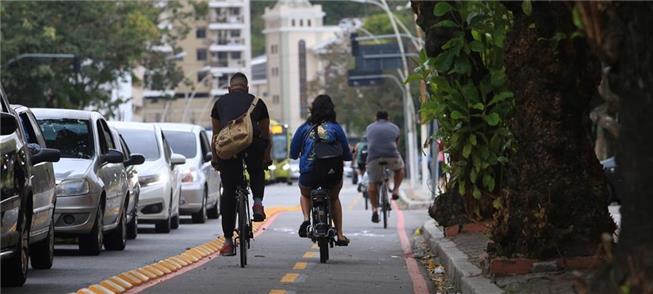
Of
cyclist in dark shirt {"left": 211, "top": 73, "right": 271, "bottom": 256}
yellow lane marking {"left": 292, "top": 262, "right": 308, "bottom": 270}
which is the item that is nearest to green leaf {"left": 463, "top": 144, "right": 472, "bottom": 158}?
yellow lane marking {"left": 292, "top": 262, "right": 308, "bottom": 270}

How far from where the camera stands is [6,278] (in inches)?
494

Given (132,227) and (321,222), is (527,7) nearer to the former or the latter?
(321,222)

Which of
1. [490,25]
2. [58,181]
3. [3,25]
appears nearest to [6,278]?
[58,181]

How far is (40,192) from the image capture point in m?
13.2

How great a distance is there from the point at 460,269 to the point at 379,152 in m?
11.8

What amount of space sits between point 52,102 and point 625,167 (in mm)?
59371

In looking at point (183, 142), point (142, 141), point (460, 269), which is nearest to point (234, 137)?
point (460, 269)

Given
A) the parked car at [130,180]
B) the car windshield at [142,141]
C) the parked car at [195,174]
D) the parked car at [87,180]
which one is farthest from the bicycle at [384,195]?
the parked car at [87,180]

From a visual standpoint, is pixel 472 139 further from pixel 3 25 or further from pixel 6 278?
pixel 3 25

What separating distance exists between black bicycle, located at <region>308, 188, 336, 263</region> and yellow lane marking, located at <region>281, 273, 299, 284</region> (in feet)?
4.64

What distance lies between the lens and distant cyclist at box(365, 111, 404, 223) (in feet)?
80.6

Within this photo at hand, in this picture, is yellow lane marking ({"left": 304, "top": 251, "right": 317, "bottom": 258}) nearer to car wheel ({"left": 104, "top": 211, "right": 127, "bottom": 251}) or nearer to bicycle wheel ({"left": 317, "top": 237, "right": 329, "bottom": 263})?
bicycle wheel ({"left": 317, "top": 237, "right": 329, "bottom": 263})

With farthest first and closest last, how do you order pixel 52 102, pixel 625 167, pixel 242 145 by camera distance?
pixel 52 102, pixel 242 145, pixel 625 167

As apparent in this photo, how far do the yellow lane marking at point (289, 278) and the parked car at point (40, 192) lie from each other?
203 centimetres
